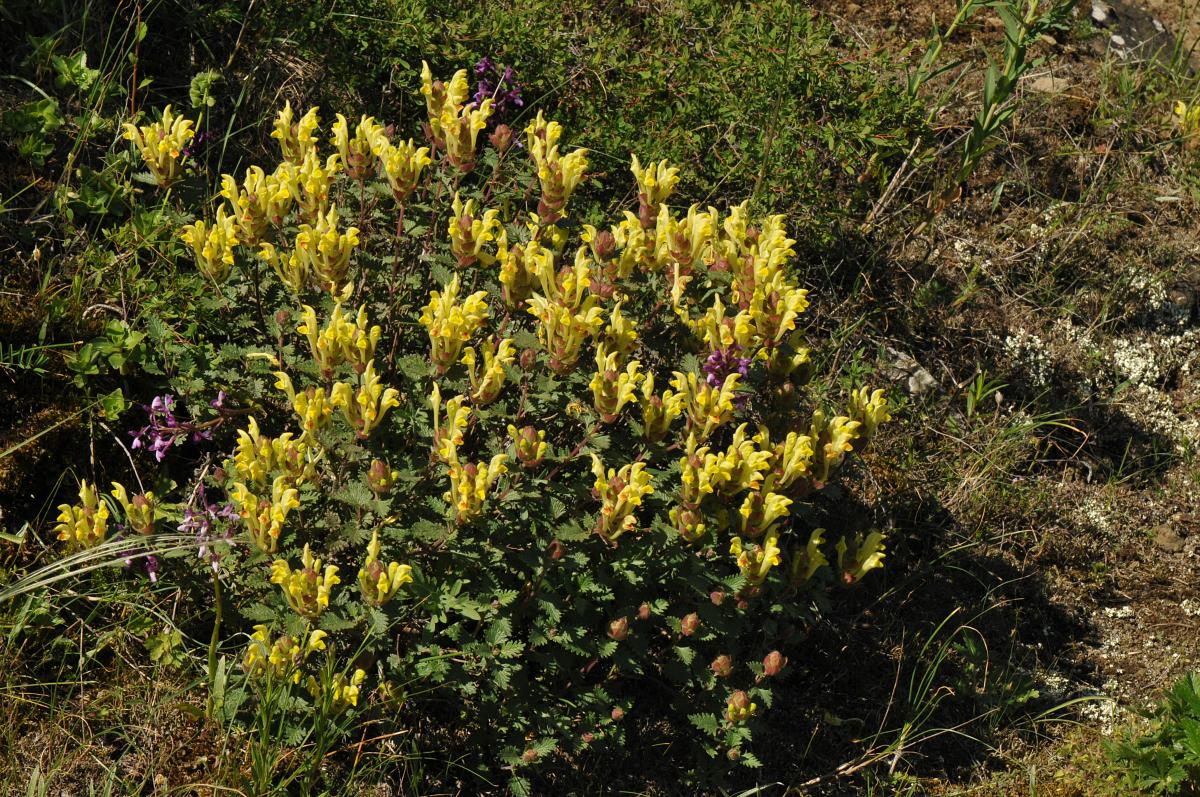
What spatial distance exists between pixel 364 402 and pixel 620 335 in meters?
0.71

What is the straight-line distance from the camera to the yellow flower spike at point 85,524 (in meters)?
3.04

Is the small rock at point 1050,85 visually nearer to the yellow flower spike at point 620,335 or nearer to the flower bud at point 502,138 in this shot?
the flower bud at point 502,138

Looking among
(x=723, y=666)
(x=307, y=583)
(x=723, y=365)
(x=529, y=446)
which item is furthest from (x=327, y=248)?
(x=723, y=666)

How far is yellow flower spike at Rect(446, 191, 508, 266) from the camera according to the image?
3.21 m

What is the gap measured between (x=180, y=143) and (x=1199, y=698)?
3385mm

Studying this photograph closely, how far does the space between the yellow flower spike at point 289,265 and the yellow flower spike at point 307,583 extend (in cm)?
78

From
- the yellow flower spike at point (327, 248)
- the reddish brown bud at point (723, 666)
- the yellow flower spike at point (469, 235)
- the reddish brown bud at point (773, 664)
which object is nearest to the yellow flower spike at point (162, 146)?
the yellow flower spike at point (327, 248)

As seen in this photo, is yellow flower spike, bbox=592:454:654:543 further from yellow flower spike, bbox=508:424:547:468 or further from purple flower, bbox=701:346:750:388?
purple flower, bbox=701:346:750:388

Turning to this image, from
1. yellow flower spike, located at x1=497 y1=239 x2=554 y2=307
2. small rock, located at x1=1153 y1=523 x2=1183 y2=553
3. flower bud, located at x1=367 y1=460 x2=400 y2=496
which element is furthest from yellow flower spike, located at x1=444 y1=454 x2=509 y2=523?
small rock, located at x1=1153 y1=523 x2=1183 y2=553

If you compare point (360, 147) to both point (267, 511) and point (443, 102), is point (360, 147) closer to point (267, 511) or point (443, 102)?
point (443, 102)

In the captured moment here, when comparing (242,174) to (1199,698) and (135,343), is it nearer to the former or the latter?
(135,343)

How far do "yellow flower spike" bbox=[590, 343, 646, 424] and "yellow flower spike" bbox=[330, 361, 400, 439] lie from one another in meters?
0.52

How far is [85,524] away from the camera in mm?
3045

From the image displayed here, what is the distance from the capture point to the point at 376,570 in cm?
281
